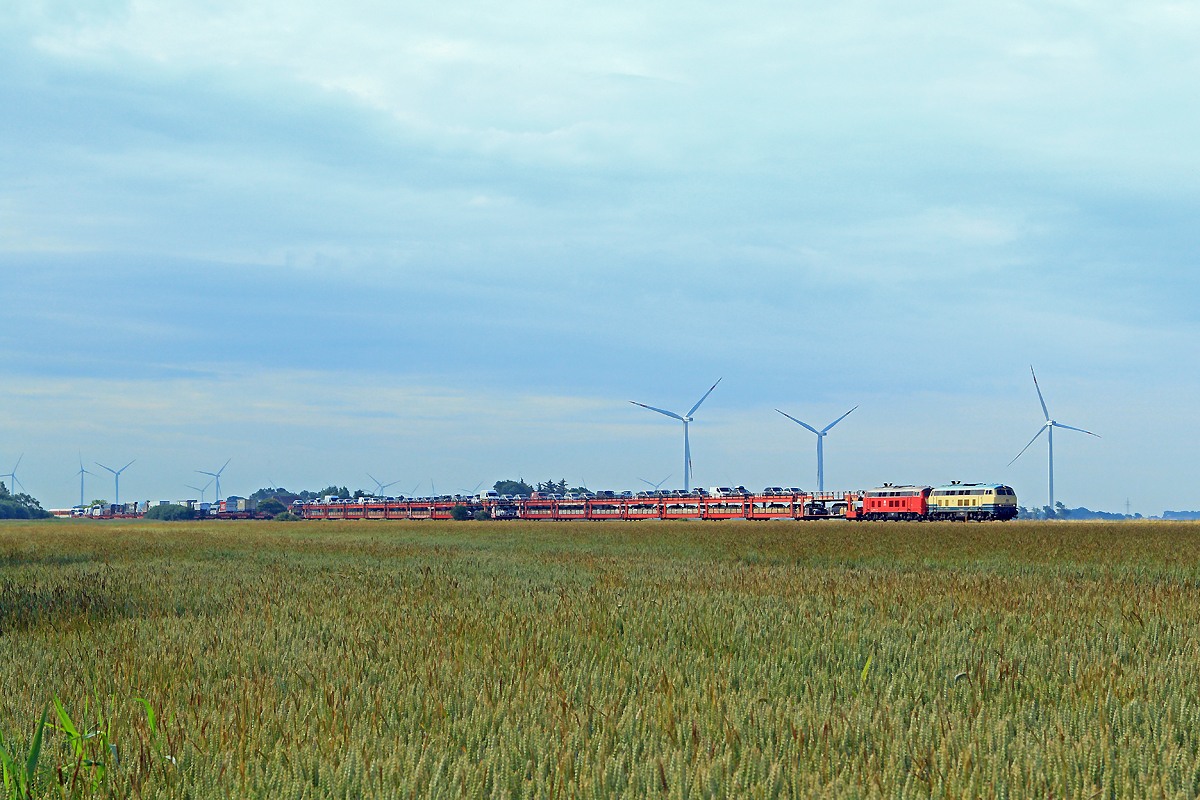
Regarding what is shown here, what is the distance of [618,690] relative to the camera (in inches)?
312

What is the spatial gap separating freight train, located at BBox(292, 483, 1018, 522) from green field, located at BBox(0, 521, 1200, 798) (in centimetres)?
8367

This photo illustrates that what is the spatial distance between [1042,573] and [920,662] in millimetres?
16196

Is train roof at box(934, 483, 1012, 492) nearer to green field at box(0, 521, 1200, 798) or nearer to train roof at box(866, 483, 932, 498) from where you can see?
train roof at box(866, 483, 932, 498)

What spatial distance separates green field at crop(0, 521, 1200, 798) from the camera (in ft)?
17.9

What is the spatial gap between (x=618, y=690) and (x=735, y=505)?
10596cm

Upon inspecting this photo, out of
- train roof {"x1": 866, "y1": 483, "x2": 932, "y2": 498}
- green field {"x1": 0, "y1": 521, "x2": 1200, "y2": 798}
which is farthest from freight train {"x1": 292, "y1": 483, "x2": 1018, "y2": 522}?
green field {"x1": 0, "y1": 521, "x2": 1200, "y2": 798}

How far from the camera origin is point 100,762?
19.9 feet

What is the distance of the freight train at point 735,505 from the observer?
9675cm

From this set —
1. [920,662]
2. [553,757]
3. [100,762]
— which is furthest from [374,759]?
[920,662]

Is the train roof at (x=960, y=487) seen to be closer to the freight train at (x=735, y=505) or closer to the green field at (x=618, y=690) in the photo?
the freight train at (x=735, y=505)

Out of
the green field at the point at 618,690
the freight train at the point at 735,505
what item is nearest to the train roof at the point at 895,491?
the freight train at the point at 735,505

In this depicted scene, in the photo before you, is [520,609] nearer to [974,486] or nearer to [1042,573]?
[1042,573]

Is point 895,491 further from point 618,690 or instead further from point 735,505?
point 618,690

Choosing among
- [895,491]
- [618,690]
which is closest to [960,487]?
[895,491]
